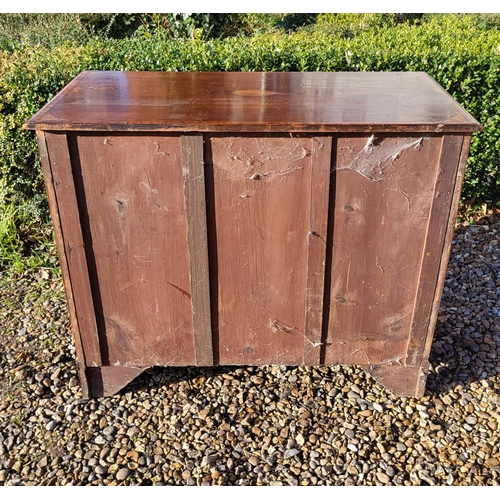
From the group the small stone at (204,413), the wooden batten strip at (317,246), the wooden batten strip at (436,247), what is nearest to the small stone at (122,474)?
the small stone at (204,413)

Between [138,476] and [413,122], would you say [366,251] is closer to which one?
[413,122]

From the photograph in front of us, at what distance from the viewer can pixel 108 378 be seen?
289cm

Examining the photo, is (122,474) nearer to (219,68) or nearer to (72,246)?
(72,246)

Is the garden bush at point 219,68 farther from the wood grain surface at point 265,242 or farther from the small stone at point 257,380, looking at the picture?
the small stone at point 257,380

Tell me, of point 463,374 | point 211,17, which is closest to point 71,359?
point 463,374

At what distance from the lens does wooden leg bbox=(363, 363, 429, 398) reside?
9.35 feet

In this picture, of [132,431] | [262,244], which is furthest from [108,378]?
[262,244]

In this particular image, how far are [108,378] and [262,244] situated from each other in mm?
1135

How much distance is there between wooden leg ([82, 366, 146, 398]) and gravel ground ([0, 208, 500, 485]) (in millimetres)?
54

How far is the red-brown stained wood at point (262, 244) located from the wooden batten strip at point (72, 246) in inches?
24.6

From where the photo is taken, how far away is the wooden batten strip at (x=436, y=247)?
90.7 inches

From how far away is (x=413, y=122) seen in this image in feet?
7.28

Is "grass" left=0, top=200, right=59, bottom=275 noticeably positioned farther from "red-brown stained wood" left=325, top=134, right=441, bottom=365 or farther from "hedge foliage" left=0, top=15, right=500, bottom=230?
"red-brown stained wood" left=325, top=134, right=441, bottom=365

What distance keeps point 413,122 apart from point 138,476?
1963mm
